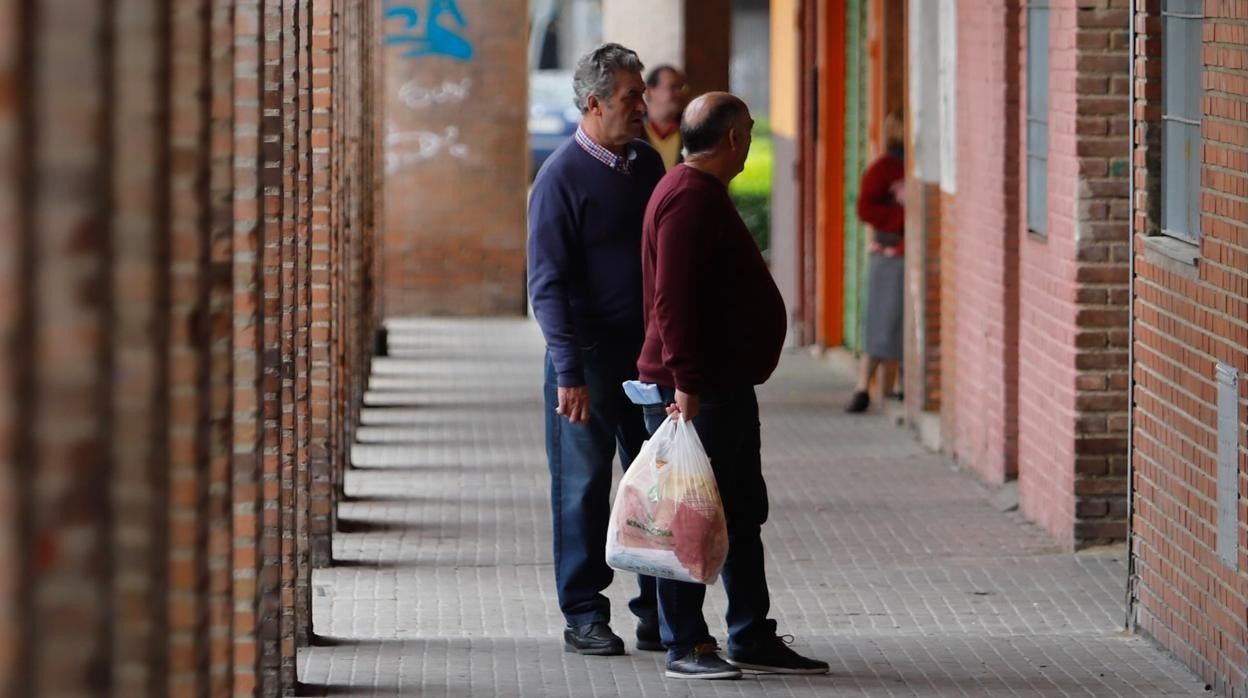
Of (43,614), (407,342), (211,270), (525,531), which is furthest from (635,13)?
(43,614)

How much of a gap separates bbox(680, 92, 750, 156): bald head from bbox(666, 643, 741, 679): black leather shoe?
1491 millimetres

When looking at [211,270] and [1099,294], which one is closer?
[211,270]

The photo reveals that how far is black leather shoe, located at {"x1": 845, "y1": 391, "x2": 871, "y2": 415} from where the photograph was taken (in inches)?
559

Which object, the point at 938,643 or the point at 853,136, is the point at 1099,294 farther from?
the point at 853,136

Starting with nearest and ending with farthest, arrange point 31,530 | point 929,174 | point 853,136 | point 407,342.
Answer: point 31,530
point 929,174
point 853,136
point 407,342

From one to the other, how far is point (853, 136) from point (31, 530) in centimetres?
1457

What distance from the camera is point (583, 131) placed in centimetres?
715

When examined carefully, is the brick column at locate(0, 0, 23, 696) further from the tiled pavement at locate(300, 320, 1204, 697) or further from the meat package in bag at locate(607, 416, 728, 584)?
the tiled pavement at locate(300, 320, 1204, 697)

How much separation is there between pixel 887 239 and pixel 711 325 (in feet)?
23.5

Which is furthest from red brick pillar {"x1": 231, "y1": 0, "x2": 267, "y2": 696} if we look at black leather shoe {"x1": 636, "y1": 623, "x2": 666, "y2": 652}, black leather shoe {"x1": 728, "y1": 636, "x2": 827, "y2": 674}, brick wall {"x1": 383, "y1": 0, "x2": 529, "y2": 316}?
brick wall {"x1": 383, "y1": 0, "x2": 529, "y2": 316}

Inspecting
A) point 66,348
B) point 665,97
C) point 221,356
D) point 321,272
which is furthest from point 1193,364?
point 66,348

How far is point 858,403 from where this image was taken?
14.2 metres

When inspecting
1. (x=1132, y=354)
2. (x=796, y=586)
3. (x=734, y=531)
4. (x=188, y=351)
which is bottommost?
(x=796, y=586)

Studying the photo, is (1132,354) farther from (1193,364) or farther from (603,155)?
(603,155)
